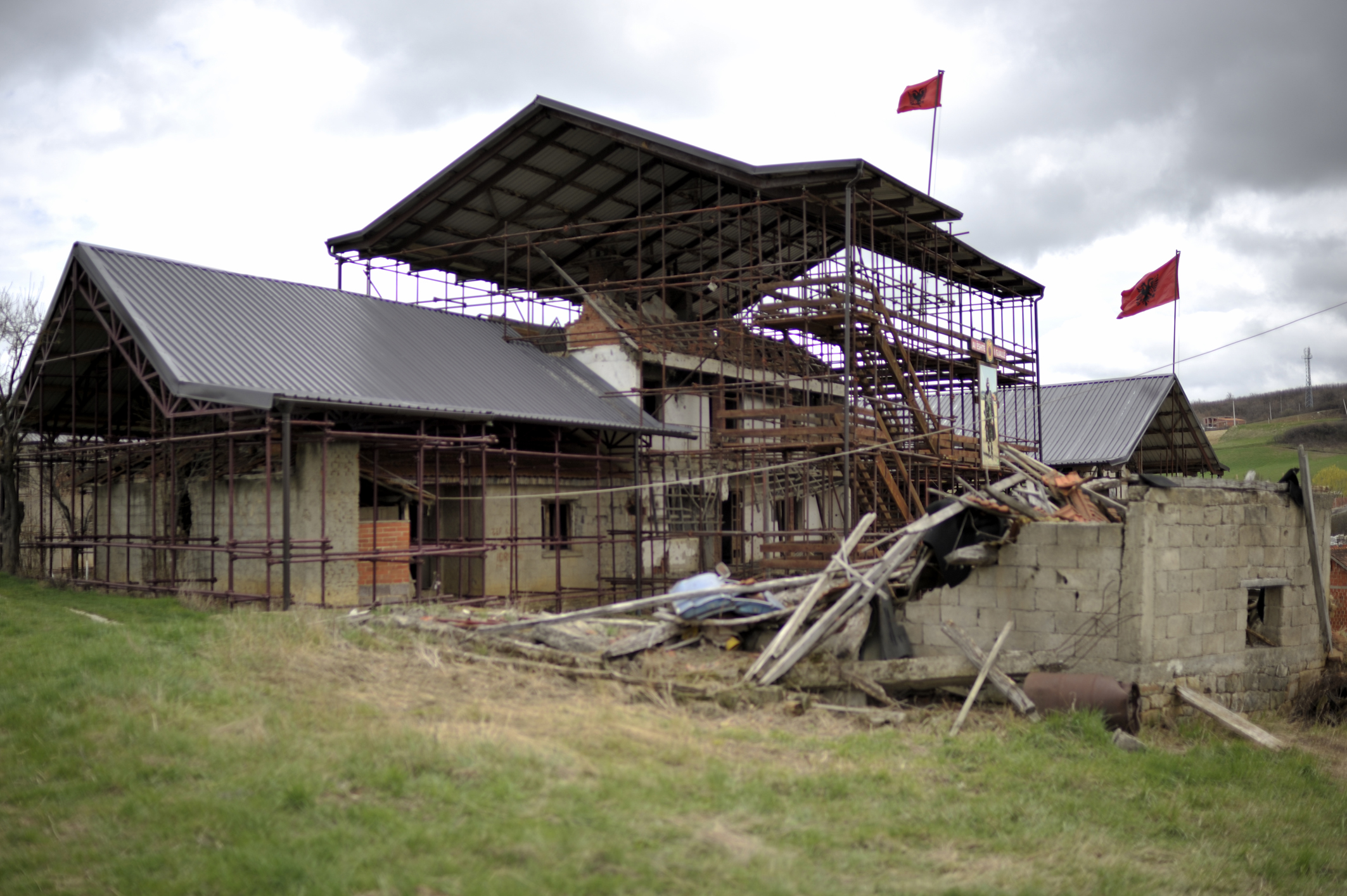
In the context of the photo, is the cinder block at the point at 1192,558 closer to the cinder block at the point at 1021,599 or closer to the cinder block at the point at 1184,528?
the cinder block at the point at 1184,528

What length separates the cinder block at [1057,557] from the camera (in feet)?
40.2

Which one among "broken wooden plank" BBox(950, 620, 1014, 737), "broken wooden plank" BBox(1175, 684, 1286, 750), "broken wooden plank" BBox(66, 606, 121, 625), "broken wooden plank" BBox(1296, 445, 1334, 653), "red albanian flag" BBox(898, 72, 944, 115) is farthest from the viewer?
"red albanian flag" BBox(898, 72, 944, 115)

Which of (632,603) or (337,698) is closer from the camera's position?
(337,698)

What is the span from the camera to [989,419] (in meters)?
21.6

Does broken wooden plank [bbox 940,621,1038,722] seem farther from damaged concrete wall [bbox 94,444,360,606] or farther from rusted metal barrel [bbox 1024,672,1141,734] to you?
damaged concrete wall [bbox 94,444,360,606]

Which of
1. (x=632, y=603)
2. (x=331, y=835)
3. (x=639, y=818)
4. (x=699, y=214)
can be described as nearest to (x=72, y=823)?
(x=331, y=835)

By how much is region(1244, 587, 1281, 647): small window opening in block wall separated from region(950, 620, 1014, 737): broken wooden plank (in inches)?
192

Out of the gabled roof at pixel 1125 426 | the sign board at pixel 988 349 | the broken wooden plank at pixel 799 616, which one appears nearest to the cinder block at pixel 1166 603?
the broken wooden plank at pixel 799 616

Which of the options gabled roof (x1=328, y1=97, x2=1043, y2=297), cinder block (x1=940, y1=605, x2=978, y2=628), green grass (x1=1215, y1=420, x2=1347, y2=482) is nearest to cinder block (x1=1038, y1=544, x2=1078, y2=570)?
cinder block (x1=940, y1=605, x2=978, y2=628)

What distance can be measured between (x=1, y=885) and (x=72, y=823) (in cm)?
87

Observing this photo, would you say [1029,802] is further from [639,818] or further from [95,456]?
[95,456]

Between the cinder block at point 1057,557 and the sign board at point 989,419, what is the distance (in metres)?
7.58

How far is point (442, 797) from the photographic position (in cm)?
754

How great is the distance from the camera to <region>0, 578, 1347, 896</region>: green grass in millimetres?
6664
